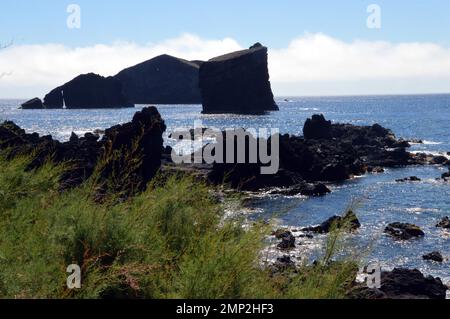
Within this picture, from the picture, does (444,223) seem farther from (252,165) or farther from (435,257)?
(252,165)

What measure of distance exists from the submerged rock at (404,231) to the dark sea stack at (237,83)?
135 metres

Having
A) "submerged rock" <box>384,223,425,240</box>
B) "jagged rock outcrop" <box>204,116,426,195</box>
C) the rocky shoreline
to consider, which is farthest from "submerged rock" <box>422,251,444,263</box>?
"jagged rock outcrop" <box>204,116,426,195</box>

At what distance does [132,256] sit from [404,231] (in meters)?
26.5

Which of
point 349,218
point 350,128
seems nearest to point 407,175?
point 350,128

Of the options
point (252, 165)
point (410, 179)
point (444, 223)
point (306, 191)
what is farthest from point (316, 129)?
point (444, 223)

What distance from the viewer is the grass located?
20.7ft

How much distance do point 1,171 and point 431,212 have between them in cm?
3447

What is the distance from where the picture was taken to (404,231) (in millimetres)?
30984

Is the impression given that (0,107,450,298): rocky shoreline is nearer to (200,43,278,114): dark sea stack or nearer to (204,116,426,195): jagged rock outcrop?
(204,116,426,195): jagged rock outcrop

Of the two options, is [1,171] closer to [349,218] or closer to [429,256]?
[349,218]

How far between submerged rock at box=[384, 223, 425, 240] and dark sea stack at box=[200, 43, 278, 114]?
443ft

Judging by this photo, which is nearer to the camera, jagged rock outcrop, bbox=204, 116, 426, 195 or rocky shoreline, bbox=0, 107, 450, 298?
rocky shoreline, bbox=0, 107, 450, 298

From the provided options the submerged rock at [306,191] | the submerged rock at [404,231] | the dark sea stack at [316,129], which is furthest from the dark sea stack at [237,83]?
the submerged rock at [404,231]
